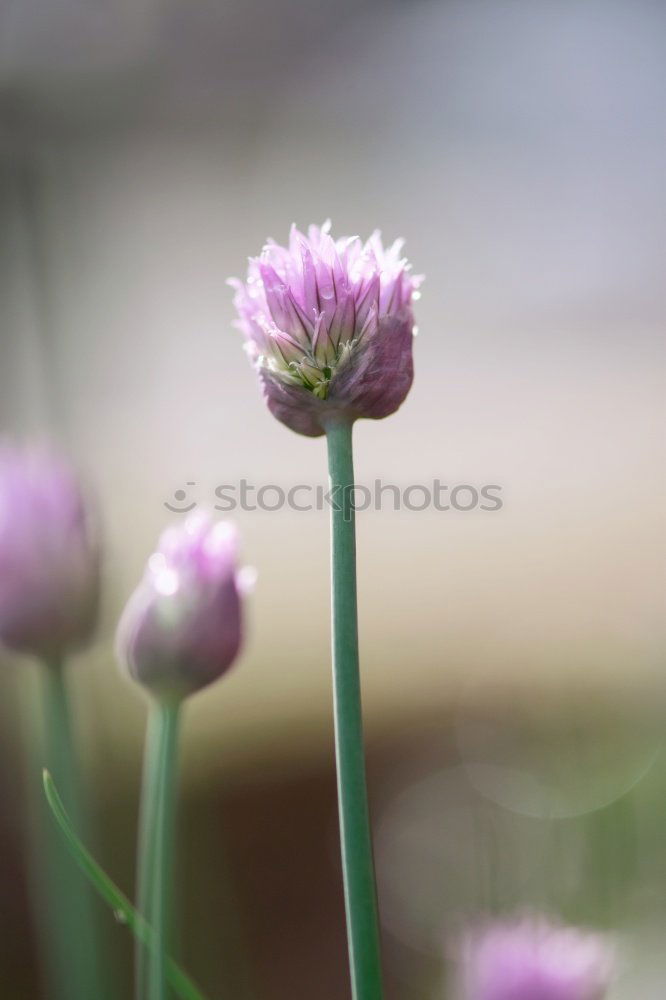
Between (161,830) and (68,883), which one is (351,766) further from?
(68,883)

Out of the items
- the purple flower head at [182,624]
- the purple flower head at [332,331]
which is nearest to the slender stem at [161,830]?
the purple flower head at [182,624]

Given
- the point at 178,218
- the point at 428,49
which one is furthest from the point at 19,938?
the point at 428,49

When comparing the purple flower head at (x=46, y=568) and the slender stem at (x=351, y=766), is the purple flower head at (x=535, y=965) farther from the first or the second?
the purple flower head at (x=46, y=568)

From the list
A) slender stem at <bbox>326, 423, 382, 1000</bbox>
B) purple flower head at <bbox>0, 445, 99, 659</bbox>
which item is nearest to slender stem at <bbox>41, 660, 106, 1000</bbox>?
purple flower head at <bbox>0, 445, 99, 659</bbox>

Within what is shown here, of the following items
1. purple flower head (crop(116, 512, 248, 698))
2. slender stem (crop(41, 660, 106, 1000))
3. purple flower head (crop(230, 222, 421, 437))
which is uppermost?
purple flower head (crop(230, 222, 421, 437))

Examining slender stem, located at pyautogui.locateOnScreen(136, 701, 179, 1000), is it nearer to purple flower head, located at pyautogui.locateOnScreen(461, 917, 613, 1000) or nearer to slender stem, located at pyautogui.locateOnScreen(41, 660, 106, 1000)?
slender stem, located at pyautogui.locateOnScreen(41, 660, 106, 1000)

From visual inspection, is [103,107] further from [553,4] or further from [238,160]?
[553,4]
